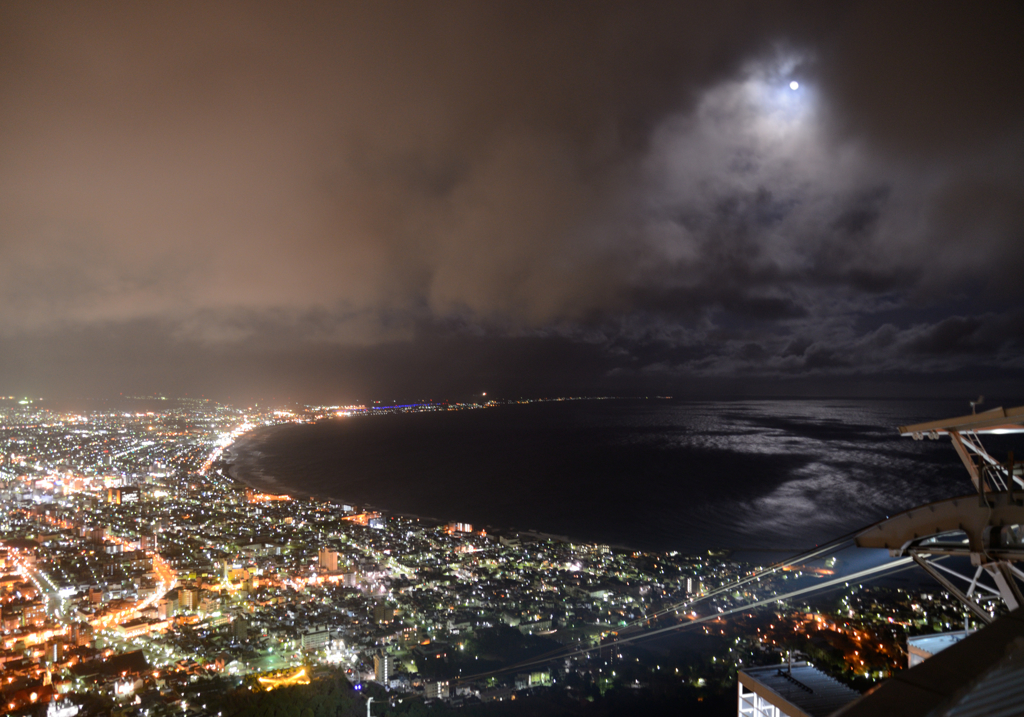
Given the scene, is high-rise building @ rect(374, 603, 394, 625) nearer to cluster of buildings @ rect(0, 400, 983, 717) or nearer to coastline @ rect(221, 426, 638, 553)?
cluster of buildings @ rect(0, 400, 983, 717)

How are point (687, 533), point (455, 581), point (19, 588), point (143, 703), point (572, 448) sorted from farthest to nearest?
point (572, 448)
point (687, 533)
point (455, 581)
point (19, 588)
point (143, 703)

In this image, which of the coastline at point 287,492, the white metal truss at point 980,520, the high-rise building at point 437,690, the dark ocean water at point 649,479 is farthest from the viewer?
the dark ocean water at point 649,479

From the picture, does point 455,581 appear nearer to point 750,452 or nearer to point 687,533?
point 687,533

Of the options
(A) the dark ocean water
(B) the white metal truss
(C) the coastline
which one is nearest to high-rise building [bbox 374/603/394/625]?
(C) the coastline

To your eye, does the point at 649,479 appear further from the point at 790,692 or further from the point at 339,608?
the point at 790,692

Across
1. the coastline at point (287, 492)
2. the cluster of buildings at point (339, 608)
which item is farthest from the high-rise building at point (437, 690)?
the coastline at point (287, 492)

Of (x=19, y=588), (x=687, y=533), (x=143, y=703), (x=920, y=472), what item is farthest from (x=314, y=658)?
(x=920, y=472)

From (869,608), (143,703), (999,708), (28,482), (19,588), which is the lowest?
(869,608)

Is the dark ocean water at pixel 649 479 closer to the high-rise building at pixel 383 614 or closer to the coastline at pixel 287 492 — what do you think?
the coastline at pixel 287 492

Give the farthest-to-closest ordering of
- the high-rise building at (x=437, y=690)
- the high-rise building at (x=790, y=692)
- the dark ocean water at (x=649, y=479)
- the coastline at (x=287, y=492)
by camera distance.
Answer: the dark ocean water at (x=649, y=479) → the coastline at (x=287, y=492) → the high-rise building at (x=437, y=690) → the high-rise building at (x=790, y=692)

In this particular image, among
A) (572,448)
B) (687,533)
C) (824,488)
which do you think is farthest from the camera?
(572,448)
